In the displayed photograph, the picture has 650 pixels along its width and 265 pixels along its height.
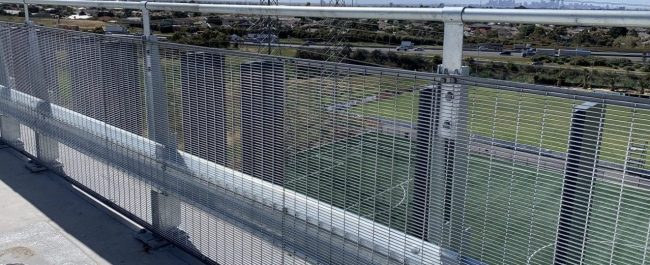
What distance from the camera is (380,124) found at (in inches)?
121

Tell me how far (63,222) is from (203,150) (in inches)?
92.9

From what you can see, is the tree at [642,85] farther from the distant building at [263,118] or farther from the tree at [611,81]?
the distant building at [263,118]

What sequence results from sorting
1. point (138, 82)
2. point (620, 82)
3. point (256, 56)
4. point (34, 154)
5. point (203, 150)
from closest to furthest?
point (256, 56) < point (203, 150) < point (138, 82) < point (620, 82) < point (34, 154)

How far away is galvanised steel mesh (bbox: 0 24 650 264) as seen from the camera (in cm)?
241

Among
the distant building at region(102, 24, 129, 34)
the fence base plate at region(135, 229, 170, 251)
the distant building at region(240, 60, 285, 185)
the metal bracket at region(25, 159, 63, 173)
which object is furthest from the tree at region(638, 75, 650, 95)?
the metal bracket at region(25, 159, 63, 173)

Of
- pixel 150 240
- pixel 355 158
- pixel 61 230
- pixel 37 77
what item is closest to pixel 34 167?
pixel 37 77

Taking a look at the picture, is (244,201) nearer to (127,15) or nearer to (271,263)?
(271,263)

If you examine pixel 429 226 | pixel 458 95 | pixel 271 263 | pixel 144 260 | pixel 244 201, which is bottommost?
pixel 144 260

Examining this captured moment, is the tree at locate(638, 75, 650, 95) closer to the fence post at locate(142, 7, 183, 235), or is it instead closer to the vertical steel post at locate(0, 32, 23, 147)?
the fence post at locate(142, 7, 183, 235)

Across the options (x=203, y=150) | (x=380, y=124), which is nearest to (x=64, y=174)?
(x=203, y=150)

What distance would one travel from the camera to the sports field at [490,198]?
2.46 metres

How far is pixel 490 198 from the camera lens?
8.83 ft

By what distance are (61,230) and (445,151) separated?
4319mm

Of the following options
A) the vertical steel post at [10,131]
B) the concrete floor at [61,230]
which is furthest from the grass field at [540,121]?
the vertical steel post at [10,131]
